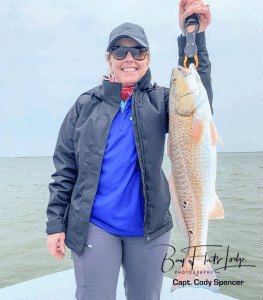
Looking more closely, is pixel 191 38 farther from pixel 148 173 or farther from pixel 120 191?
pixel 120 191

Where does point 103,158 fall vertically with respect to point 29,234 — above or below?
above

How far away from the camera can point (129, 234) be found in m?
2.29

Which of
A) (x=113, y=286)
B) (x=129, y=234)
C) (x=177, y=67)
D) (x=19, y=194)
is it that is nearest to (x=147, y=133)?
(x=177, y=67)

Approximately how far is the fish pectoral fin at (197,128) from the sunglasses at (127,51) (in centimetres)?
75

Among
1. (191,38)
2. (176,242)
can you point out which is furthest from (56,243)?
(176,242)

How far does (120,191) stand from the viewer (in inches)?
88.8

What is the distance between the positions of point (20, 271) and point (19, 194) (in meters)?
12.0

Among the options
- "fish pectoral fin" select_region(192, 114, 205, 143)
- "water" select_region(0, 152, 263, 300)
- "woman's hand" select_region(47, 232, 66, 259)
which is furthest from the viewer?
"water" select_region(0, 152, 263, 300)

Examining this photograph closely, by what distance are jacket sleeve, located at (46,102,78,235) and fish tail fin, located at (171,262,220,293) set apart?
0.98 m

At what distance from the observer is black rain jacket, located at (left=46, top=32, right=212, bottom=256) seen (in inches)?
88.9

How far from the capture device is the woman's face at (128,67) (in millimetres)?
2447

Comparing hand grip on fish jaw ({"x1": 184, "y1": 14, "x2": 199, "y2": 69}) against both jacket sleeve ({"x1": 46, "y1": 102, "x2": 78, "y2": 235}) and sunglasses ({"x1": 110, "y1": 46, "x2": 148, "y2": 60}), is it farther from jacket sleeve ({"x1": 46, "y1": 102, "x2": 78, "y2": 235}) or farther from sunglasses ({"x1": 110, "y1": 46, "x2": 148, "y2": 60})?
jacket sleeve ({"x1": 46, "y1": 102, "x2": 78, "y2": 235})

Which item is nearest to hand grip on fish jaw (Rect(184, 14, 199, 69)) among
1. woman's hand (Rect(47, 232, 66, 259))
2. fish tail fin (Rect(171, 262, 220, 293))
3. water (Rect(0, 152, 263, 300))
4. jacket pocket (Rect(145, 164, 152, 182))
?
jacket pocket (Rect(145, 164, 152, 182))

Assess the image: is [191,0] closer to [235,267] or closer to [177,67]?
[177,67]
